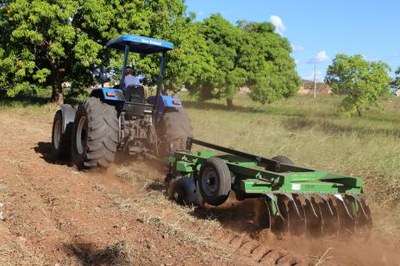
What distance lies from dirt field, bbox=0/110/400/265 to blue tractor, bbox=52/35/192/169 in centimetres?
70

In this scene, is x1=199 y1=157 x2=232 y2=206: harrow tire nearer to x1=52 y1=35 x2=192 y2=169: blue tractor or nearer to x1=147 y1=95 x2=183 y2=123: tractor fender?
x1=52 y1=35 x2=192 y2=169: blue tractor

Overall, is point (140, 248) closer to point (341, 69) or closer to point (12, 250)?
point (12, 250)

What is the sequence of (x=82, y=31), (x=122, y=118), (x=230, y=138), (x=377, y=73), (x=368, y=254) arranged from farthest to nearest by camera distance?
(x=377, y=73) → (x=82, y=31) → (x=230, y=138) → (x=122, y=118) → (x=368, y=254)

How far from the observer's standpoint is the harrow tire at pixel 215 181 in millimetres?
5578

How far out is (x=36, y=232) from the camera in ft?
15.4

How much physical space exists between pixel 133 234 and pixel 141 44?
4180 mm

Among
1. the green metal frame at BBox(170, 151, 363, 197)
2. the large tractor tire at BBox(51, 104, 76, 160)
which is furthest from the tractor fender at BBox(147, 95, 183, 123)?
the green metal frame at BBox(170, 151, 363, 197)

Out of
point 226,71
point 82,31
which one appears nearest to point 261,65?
point 226,71

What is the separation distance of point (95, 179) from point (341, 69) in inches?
728

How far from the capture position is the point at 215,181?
224 inches

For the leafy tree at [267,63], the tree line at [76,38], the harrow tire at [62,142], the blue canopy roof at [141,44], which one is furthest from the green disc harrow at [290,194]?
the leafy tree at [267,63]

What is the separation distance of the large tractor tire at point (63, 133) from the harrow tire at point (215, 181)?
3757 mm

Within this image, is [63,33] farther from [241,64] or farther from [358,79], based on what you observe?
[241,64]

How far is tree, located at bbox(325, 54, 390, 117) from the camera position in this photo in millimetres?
22906
